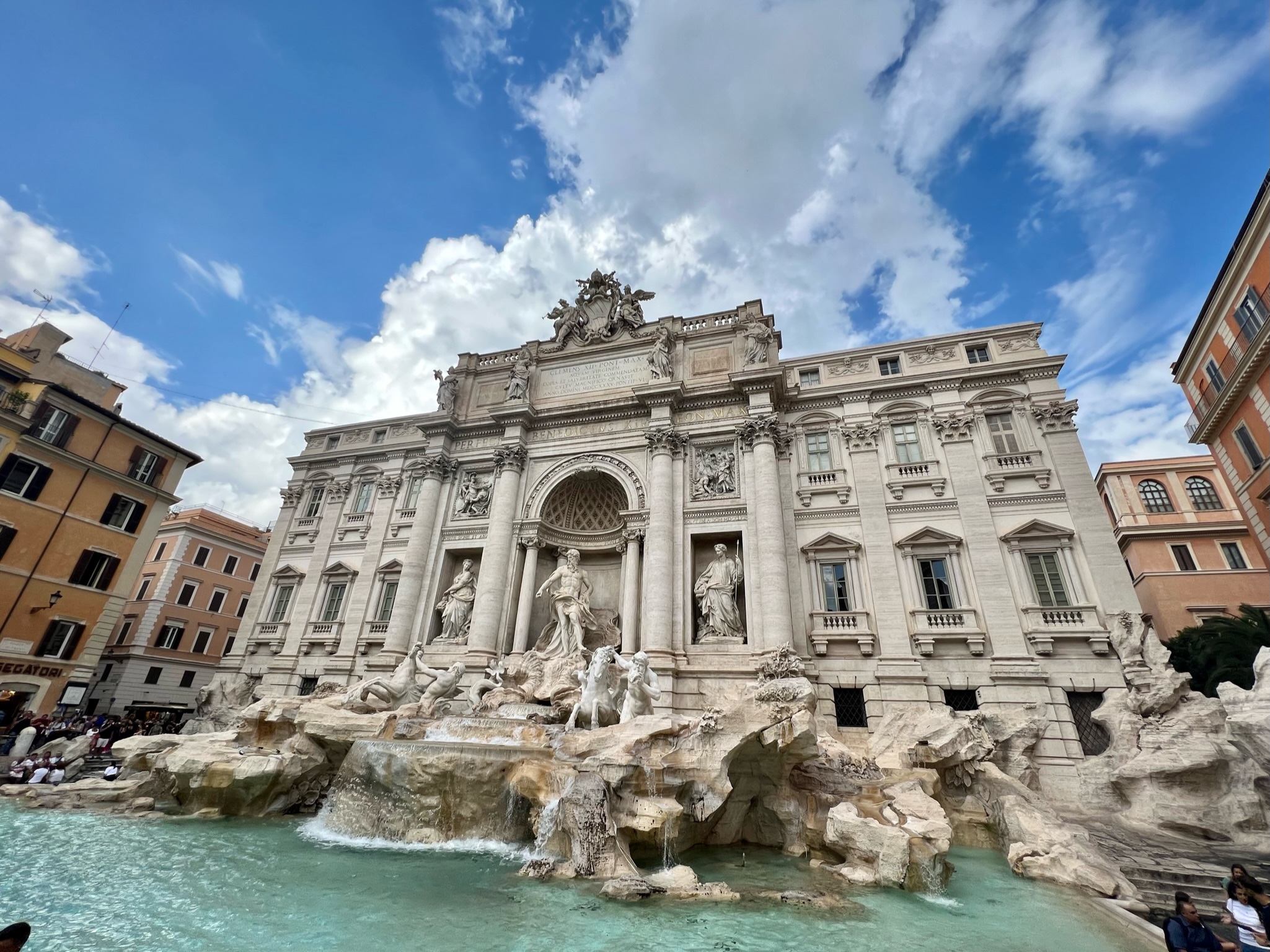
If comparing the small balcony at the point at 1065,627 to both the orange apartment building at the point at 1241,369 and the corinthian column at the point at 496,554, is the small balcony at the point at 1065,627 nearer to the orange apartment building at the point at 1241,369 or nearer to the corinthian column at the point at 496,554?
the orange apartment building at the point at 1241,369

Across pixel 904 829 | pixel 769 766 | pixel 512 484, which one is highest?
pixel 512 484

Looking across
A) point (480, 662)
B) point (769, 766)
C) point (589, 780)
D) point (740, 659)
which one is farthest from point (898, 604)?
point (480, 662)

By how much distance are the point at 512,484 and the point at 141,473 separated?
16017 mm

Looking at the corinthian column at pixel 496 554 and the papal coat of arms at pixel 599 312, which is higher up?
the papal coat of arms at pixel 599 312

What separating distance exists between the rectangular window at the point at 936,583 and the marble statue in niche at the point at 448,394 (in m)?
18.3

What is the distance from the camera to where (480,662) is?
17.4 meters

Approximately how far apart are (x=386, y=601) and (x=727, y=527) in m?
13.3

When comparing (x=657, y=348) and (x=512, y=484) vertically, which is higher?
(x=657, y=348)

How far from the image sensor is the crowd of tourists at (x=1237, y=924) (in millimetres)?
4609

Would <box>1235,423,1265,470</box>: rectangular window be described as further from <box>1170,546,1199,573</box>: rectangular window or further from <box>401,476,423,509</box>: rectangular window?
<box>401,476,423,509</box>: rectangular window

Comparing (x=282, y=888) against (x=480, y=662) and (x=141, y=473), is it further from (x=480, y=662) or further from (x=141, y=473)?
(x=141, y=473)

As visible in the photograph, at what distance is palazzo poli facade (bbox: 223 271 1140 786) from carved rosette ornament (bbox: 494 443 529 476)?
95 millimetres

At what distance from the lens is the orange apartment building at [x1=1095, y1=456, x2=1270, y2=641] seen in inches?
936

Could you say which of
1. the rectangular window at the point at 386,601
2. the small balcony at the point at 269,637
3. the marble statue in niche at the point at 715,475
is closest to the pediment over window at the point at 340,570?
the rectangular window at the point at 386,601
